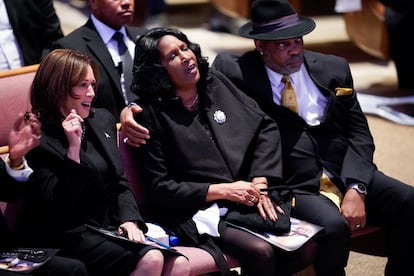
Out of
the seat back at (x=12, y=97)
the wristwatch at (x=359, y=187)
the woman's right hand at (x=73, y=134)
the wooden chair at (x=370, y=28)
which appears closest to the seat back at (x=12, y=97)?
the seat back at (x=12, y=97)

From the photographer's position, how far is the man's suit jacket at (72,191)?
342 cm

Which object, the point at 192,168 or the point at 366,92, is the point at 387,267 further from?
the point at 366,92

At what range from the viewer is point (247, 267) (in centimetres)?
370

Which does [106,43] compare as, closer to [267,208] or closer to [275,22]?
[275,22]

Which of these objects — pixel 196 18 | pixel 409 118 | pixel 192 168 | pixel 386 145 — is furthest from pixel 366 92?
pixel 192 168

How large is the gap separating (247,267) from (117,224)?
1.74 ft

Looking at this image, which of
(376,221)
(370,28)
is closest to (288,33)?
(376,221)

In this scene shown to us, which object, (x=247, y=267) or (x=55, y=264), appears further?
(x=247, y=267)

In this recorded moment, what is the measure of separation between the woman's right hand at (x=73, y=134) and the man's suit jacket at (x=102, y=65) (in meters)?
1.00

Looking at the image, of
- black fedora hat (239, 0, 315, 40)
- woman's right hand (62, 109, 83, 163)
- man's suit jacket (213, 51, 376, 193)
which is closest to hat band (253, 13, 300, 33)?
black fedora hat (239, 0, 315, 40)

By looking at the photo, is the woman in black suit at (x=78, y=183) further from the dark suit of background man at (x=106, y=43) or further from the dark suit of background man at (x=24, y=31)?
the dark suit of background man at (x=24, y=31)

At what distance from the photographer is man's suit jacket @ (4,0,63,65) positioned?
486 centimetres

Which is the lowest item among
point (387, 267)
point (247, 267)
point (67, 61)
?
point (387, 267)

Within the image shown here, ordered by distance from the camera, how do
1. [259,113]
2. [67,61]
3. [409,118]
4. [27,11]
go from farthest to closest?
1. [409,118]
2. [27,11]
3. [259,113]
4. [67,61]
